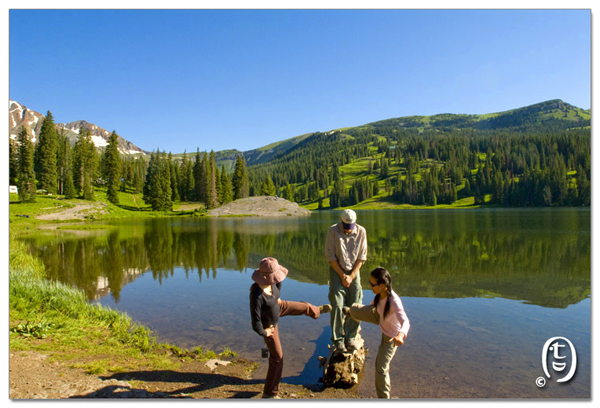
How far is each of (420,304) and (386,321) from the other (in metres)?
6.85

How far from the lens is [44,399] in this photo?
512 centimetres

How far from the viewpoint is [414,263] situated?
19344 millimetres

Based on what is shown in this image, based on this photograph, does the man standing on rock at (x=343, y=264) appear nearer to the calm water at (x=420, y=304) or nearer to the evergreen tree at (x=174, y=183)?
the calm water at (x=420, y=304)

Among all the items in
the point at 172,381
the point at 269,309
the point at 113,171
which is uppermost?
the point at 113,171

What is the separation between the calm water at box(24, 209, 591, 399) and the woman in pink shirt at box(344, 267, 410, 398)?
0.97 metres

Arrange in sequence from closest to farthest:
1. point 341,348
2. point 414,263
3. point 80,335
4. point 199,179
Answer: point 341,348 → point 80,335 → point 414,263 → point 199,179

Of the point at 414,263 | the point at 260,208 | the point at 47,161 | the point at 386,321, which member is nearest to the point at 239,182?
the point at 260,208

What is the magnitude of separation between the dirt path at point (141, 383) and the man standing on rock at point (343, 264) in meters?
1.17

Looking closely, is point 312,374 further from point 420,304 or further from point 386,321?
point 420,304

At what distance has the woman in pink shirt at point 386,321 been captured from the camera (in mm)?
5227

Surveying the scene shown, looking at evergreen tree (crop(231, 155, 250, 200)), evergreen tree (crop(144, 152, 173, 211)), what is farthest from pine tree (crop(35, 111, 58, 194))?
evergreen tree (crop(231, 155, 250, 200))

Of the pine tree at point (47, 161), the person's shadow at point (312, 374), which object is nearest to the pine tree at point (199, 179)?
the pine tree at point (47, 161)

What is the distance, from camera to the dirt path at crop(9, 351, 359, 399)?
541 cm
